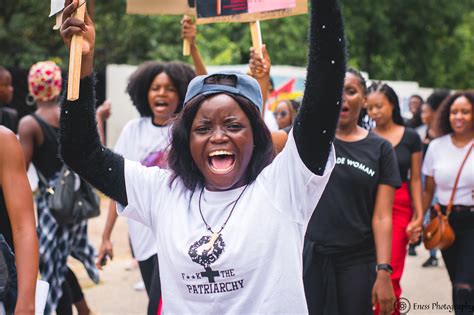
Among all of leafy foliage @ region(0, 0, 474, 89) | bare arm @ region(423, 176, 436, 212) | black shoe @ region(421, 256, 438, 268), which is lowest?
black shoe @ region(421, 256, 438, 268)

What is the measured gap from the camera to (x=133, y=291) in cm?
752

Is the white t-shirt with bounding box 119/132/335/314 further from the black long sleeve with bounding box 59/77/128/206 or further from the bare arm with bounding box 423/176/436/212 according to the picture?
the bare arm with bounding box 423/176/436/212

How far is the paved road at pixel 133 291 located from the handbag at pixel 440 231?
0.76m

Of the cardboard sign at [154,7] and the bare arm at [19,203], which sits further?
the cardboard sign at [154,7]

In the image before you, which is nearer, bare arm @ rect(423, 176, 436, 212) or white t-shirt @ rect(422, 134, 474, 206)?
white t-shirt @ rect(422, 134, 474, 206)

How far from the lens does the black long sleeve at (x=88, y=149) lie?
2568 mm

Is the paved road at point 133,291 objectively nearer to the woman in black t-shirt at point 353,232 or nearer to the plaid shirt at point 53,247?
the plaid shirt at point 53,247

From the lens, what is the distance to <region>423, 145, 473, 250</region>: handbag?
5598 mm

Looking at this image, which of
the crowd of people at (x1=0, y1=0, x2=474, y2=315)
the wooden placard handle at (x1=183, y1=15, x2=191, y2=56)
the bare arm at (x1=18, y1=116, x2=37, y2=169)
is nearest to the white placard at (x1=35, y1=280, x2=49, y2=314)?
the crowd of people at (x1=0, y1=0, x2=474, y2=315)

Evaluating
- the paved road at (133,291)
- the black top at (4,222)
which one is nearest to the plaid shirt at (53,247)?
the paved road at (133,291)

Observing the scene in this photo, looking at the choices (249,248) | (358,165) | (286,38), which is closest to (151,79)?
(358,165)

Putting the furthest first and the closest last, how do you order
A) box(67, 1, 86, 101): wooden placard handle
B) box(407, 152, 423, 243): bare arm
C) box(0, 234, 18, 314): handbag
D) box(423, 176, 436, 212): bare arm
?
1. box(423, 176, 436, 212): bare arm
2. box(407, 152, 423, 243): bare arm
3. box(0, 234, 18, 314): handbag
4. box(67, 1, 86, 101): wooden placard handle

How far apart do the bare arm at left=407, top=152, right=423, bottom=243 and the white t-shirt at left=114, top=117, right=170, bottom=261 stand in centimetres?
203

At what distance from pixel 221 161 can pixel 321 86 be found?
16.8 inches
